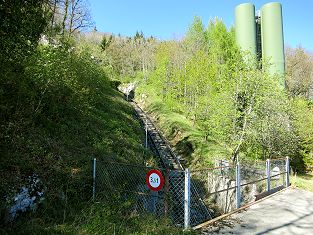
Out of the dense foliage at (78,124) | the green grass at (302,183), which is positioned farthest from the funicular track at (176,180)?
the green grass at (302,183)

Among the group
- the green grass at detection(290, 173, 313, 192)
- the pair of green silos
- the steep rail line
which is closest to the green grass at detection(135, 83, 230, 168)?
the steep rail line

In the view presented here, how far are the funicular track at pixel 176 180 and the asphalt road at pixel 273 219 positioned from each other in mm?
1023

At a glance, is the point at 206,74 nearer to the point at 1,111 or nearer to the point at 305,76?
the point at 1,111

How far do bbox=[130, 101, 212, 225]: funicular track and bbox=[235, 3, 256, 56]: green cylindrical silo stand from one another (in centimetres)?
1536

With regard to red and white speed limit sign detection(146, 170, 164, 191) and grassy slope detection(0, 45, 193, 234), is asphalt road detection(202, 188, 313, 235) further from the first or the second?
grassy slope detection(0, 45, 193, 234)

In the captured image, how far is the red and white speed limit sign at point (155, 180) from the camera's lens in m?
7.24

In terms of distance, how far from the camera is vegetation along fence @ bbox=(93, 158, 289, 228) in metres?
8.94

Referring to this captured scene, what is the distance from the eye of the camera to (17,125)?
8789 millimetres

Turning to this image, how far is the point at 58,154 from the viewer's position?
9695 millimetres

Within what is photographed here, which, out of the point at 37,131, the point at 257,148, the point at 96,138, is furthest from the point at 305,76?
the point at 37,131

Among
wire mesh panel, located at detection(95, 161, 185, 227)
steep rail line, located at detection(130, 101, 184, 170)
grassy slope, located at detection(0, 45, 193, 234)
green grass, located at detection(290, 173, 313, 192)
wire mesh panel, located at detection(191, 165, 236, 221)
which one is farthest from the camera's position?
steep rail line, located at detection(130, 101, 184, 170)

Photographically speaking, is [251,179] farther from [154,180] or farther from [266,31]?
[266,31]

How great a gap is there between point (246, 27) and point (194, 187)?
91.4 feet

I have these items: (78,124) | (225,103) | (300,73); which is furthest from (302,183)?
(300,73)
